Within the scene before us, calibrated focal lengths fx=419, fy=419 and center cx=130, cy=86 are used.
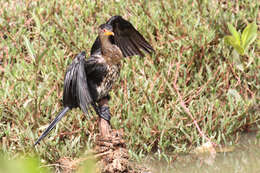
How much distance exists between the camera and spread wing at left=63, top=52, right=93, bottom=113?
246 centimetres

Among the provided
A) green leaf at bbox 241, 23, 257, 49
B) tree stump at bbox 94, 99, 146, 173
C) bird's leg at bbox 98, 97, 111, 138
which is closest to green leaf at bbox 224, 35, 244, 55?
green leaf at bbox 241, 23, 257, 49

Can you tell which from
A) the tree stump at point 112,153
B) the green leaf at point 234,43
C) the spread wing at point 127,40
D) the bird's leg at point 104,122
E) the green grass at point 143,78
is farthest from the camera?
the green leaf at point 234,43

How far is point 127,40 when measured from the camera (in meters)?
3.12

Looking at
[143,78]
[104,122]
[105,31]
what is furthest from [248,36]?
[104,122]

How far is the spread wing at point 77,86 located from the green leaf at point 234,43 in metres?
2.17

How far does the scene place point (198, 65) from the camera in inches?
179

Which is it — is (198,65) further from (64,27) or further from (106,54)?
(106,54)

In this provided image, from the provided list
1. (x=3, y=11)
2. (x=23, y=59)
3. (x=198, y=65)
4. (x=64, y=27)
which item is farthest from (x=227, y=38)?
(x=3, y=11)

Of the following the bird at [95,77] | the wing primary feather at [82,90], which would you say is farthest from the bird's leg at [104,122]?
the wing primary feather at [82,90]

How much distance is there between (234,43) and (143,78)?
1018mm

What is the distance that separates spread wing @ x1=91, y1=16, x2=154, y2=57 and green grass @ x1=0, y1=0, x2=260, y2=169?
623 mm

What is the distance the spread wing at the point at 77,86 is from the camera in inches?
96.8

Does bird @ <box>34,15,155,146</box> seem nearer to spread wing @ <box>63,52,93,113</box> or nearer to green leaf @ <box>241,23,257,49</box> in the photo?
spread wing @ <box>63,52,93,113</box>

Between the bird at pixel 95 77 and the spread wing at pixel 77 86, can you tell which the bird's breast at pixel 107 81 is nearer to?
the bird at pixel 95 77
